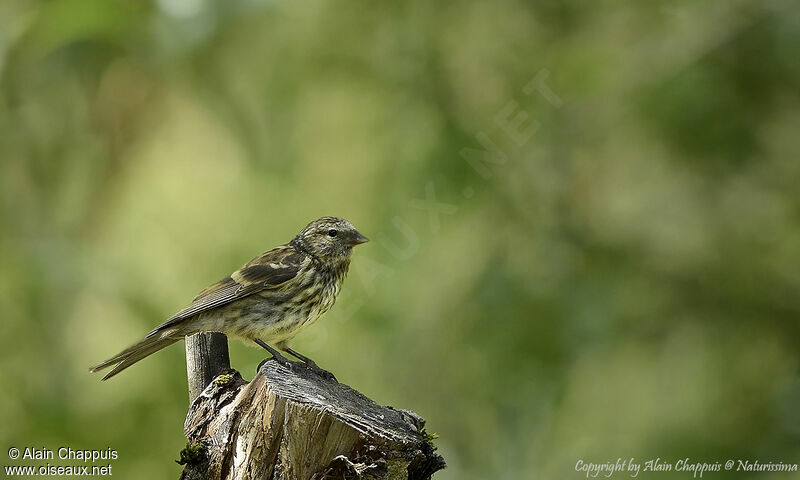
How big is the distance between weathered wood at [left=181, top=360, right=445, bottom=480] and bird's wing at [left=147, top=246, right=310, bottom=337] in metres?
0.74

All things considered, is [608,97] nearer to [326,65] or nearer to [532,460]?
[326,65]

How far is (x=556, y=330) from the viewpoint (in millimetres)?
4336

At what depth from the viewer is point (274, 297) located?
3.69m

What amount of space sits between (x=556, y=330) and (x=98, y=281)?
2.17m

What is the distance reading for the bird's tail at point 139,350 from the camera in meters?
3.31

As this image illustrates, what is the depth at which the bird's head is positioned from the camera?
386 centimetres

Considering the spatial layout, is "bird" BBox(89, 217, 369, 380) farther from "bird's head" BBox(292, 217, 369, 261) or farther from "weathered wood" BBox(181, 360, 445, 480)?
"weathered wood" BBox(181, 360, 445, 480)

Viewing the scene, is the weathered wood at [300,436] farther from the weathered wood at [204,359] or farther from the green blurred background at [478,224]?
the green blurred background at [478,224]

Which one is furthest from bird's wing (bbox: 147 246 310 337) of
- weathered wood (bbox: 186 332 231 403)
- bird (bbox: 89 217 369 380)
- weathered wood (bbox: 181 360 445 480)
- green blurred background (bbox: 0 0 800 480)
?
weathered wood (bbox: 181 360 445 480)

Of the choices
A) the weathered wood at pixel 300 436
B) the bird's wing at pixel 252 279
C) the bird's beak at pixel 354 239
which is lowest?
the weathered wood at pixel 300 436

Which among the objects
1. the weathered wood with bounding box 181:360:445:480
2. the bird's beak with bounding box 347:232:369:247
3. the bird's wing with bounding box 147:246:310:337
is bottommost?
the weathered wood with bounding box 181:360:445:480

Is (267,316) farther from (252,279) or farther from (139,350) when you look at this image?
(139,350)

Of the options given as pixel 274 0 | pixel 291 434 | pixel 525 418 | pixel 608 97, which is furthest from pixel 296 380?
pixel 608 97

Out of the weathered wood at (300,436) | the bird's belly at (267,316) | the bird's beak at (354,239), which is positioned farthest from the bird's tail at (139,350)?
the bird's beak at (354,239)
